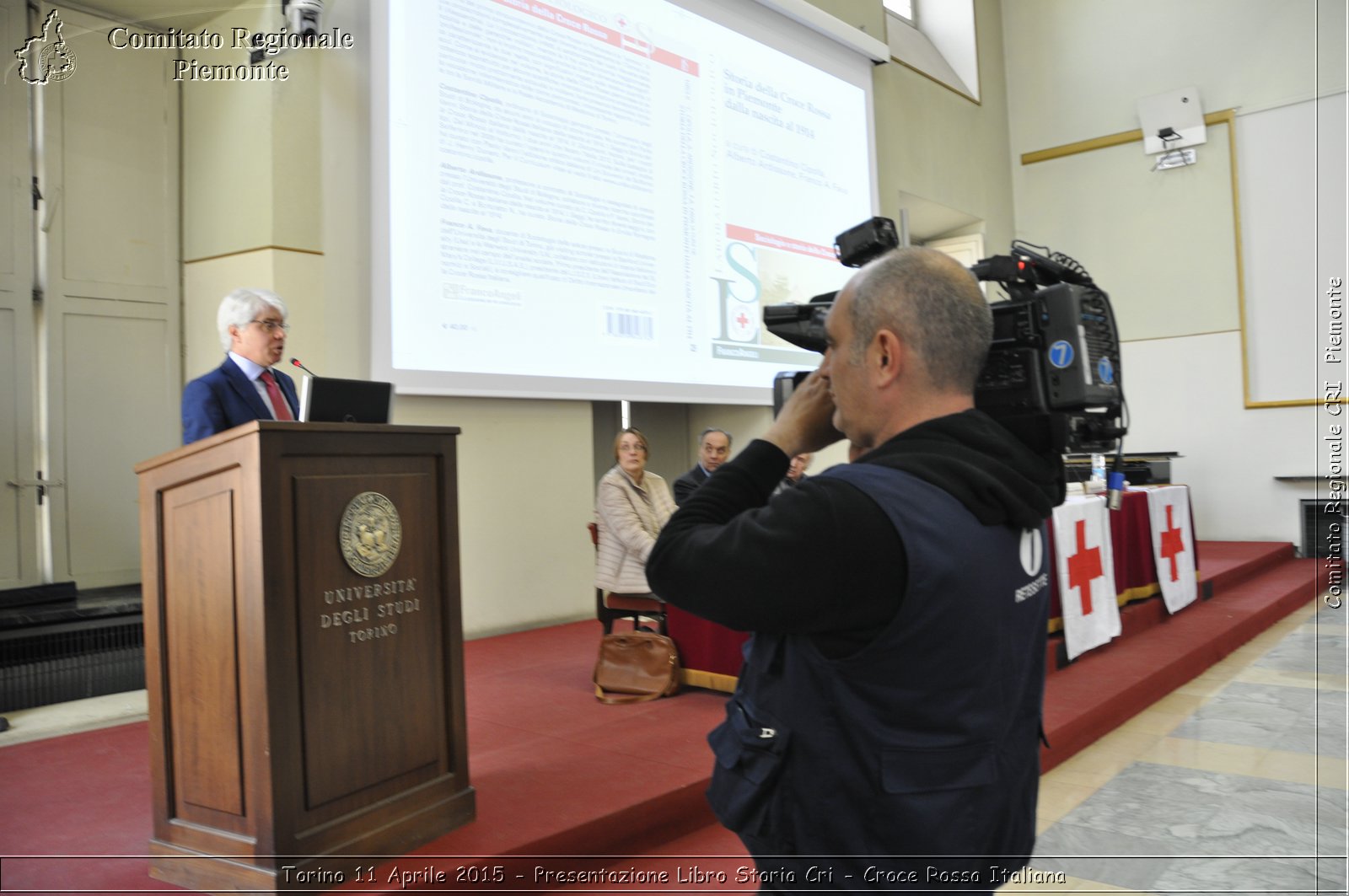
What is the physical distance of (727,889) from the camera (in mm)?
2076

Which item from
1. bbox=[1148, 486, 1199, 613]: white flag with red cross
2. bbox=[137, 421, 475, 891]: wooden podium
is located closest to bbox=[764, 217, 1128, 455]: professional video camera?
bbox=[137, 421, 475, 891]: wooden podium

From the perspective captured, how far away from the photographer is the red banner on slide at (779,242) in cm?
584

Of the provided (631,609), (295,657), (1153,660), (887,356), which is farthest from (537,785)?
(1153,660)

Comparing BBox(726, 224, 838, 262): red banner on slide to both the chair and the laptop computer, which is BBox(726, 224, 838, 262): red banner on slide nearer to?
the chair

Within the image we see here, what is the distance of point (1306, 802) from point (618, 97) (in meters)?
4.24

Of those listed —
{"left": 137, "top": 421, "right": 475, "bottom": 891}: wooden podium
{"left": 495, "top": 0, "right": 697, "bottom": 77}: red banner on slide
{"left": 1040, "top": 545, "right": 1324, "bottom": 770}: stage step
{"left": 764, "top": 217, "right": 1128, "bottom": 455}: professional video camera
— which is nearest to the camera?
{"left": 764, "top": 217, "right": 1128, "bottom": 455}: professional video camera

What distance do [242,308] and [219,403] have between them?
0.31 metres

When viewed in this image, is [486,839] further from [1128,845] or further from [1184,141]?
[1184,141]

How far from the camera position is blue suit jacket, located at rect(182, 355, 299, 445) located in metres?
2.44

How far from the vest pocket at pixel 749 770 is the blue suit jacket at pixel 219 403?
77.8 inches

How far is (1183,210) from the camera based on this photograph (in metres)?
8.52

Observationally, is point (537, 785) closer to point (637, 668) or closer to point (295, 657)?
point (295, 657)

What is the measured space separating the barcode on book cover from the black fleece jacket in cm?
405

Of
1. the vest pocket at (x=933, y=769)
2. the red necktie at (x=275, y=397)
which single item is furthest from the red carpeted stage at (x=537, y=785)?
the vest pocket at (x=933, y=769)
